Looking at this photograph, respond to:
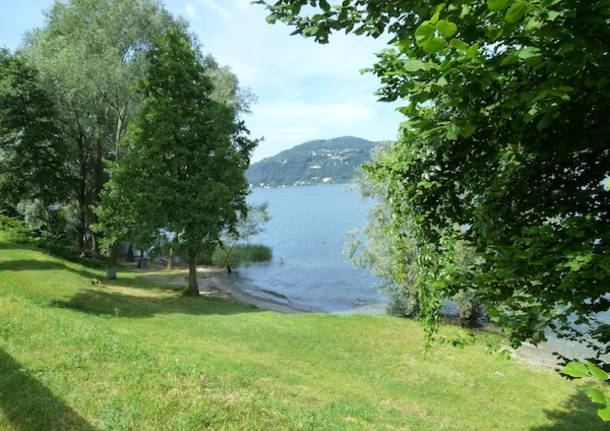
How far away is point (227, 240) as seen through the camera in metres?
48.2

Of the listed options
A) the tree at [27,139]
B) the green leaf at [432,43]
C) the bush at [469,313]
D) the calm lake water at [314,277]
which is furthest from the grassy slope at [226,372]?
the calm lake water at [314,277]

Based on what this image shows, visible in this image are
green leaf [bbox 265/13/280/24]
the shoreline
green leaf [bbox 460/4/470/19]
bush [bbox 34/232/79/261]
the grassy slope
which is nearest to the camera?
green leaf [bbox 460/4/470/19]

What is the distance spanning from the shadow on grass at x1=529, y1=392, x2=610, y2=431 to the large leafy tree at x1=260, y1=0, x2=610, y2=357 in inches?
333

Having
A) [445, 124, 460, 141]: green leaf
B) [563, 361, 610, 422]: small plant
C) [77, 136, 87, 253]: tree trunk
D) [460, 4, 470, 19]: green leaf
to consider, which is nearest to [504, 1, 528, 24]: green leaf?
[460, 4, 470, 19]: green leaf

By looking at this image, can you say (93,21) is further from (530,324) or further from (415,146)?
(530,324)

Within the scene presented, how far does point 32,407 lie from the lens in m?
6.80

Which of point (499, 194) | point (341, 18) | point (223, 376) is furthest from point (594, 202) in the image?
point (223, 376)

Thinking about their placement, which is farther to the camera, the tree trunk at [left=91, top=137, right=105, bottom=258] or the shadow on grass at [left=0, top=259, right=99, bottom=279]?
the tree trunk at [left=91, top=137, right=105, bottom=258]

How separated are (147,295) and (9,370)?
19.3 metres

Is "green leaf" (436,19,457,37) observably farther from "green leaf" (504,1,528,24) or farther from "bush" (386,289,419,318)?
"bush" (386,289,419,318)

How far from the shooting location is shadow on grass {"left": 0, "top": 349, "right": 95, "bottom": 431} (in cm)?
643

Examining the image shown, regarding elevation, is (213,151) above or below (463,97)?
above

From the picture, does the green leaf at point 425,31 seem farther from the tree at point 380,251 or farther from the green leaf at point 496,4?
the tree at point 380,251

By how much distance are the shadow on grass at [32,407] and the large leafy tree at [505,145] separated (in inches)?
225
